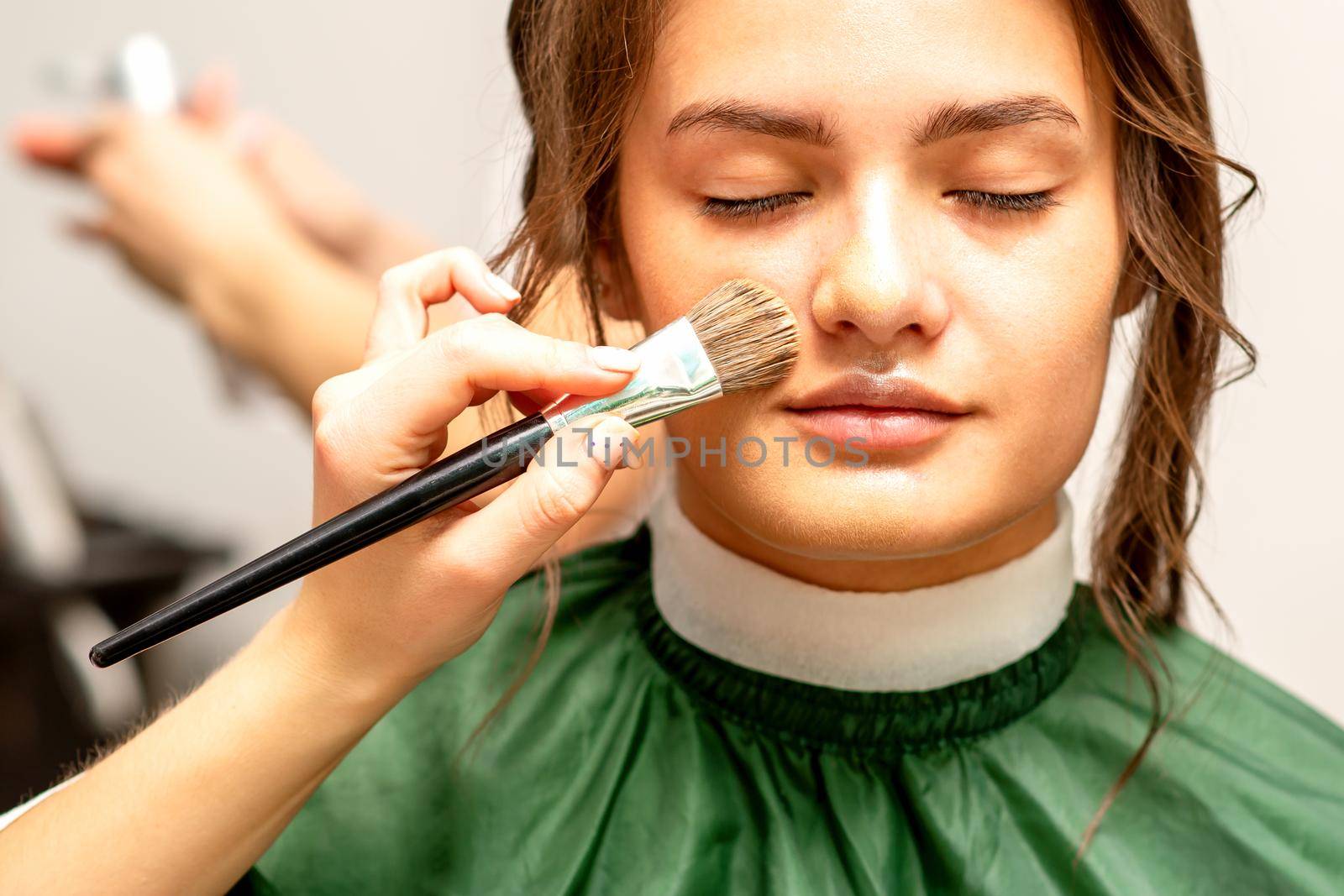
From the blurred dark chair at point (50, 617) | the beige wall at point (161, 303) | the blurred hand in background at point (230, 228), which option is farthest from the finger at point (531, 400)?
the blurred dark chair at point (50, 617)

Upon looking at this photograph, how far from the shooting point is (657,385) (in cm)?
59

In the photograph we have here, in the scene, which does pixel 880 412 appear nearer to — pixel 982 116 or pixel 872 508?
pixel 872 508

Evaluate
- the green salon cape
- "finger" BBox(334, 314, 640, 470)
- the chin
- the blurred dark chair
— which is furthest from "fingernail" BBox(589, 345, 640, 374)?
the blurred dark chair

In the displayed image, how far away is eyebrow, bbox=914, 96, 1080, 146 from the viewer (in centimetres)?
59

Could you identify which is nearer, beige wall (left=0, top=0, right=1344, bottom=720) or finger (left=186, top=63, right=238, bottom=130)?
finger (left=186, top=63, right=238, bottom=130)

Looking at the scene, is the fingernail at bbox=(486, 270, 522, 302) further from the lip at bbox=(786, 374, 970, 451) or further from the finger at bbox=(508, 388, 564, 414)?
the lip at bbox=(786, 374, 970, 451)

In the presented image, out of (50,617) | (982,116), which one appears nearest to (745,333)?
(982,116)

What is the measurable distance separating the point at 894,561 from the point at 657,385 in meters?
0.20

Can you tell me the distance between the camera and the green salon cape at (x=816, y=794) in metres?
0.70

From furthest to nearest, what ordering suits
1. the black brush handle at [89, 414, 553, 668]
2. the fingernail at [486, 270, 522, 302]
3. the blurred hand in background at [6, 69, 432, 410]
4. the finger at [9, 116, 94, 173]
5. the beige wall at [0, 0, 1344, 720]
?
the beige wall at [0, 0, 1344, 720] → the finger at [9, 116, 94, 173] → the blurred hand in background at [6, 69, 432, 410] → the fingernail at [486, 270, 522, 302] → the black brush handle at [89, 414, 553, 668]

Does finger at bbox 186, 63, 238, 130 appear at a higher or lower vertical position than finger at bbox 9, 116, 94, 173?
higher

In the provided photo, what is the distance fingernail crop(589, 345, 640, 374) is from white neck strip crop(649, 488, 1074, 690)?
19cm

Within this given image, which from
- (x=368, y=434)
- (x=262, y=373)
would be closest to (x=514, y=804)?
(x=368, y=434)

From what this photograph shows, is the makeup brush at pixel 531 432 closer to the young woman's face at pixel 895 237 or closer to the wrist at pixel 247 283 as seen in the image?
the young woman's face at pixel 895 237
